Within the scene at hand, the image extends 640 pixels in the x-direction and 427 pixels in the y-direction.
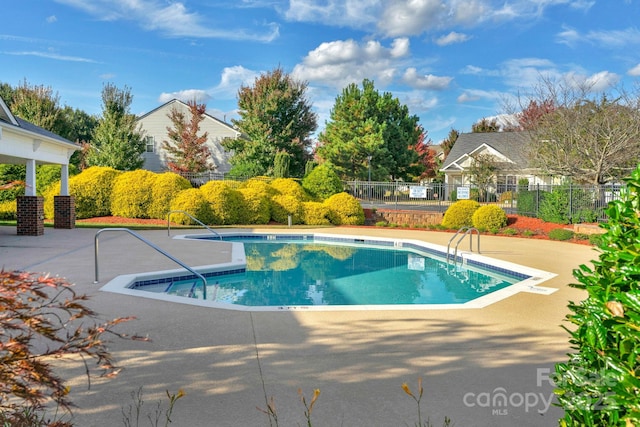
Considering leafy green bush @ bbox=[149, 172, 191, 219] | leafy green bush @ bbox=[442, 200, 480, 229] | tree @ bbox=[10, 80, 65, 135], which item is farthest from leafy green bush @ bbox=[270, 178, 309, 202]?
tree @ bbox=[10, 80, 65, 135]

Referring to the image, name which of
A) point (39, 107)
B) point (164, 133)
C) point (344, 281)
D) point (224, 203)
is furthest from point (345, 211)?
point (39, 107)

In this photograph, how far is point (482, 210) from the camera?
18.4 m

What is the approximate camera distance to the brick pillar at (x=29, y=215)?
14234mm

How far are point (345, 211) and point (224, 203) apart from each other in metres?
6.03

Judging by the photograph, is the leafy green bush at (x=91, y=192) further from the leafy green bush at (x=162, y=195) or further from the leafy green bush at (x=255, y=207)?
Result: the leafy green bush at (x=255, y=207)

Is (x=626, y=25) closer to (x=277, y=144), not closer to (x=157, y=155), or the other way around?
(x=277, y=144)

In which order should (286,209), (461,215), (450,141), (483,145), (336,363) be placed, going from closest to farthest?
1. (336,363)
2. (461,215)
3. (286,209)
4. (483,145)
5. (450,141)

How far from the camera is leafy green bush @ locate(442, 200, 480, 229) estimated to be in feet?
62.8

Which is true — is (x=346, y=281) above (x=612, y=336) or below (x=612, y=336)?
below

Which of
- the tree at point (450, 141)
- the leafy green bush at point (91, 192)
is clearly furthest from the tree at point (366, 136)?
the leafy green bush at point (91, 192)

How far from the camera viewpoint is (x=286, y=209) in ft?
70.3

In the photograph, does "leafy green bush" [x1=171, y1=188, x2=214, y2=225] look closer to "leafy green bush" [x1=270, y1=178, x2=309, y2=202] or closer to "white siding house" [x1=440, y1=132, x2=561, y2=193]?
"leafy green bush" [x1=270, y1=178, x2=309, y2=202]

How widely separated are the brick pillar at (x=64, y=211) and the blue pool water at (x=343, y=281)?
8.58 meters

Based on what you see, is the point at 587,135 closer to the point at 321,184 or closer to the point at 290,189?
the point at 321,184
